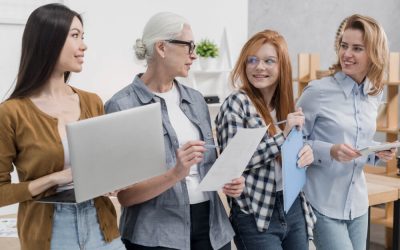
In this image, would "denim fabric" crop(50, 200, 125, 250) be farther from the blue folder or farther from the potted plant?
the potted plant

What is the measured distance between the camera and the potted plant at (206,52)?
453cm

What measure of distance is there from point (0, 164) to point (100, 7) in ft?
9.59

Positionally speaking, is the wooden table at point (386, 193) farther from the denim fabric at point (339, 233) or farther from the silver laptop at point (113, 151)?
the silver laptop at point (113, 151)

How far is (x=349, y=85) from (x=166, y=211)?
92 cm

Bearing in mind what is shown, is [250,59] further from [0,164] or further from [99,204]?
[0,164]

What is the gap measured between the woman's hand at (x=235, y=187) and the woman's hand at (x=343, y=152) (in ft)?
1.53

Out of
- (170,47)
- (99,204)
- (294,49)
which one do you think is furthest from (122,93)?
(294,49)

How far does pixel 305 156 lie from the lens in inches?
67.5

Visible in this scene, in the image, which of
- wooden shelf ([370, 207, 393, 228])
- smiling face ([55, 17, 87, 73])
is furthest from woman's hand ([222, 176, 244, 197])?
wooden shelf ([370, 207, 393, 228])

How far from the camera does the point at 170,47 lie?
161 cm

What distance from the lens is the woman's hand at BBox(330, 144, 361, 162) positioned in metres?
1.82

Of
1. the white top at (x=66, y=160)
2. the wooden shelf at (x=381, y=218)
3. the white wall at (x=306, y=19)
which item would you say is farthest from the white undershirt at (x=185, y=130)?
the white wall at (x=306, y=19)

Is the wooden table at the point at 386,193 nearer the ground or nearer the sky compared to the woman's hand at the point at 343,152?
nearer the ground

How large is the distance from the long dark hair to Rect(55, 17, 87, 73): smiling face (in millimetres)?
14
